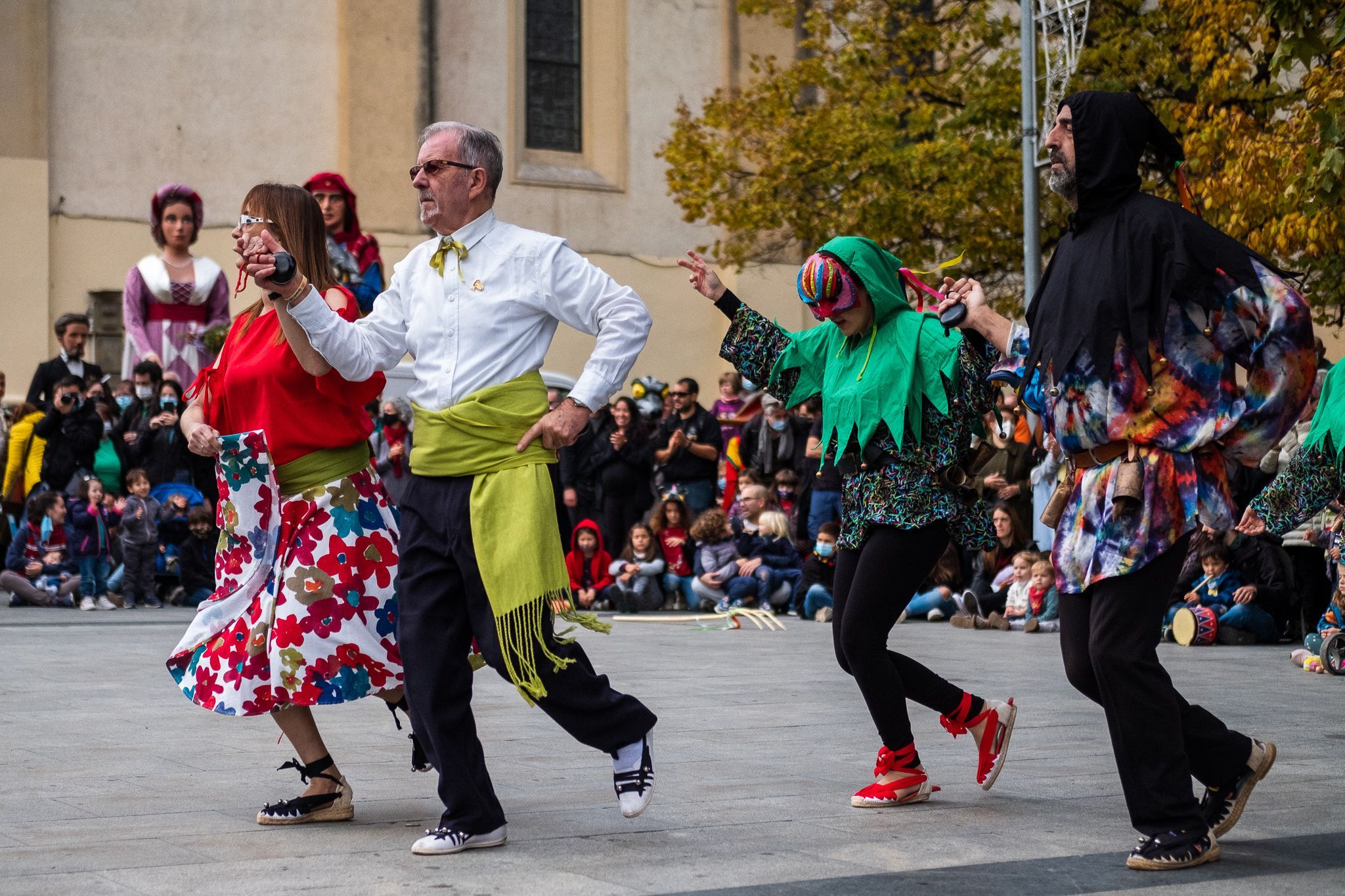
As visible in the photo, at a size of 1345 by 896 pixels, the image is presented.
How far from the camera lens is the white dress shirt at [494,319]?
5.21 m

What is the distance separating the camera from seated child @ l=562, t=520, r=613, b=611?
663 inches

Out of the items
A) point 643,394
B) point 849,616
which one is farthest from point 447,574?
point 643,394

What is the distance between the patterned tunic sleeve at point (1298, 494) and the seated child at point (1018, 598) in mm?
4492

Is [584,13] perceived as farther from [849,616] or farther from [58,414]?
[849,616]

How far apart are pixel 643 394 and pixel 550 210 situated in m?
8.28

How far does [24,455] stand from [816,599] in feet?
23.2

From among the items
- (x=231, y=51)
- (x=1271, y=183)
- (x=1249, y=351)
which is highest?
(x=231, y=51)

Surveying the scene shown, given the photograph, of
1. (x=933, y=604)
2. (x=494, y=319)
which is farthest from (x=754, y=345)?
(x=933, y=604)

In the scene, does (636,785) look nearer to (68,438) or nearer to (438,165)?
(438,165)

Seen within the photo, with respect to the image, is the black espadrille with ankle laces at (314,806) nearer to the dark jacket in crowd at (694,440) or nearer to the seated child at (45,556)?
the seated child at (45,556)

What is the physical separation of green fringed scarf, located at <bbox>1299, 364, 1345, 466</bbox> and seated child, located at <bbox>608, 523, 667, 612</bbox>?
7889mm

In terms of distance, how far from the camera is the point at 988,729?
6.12 metres

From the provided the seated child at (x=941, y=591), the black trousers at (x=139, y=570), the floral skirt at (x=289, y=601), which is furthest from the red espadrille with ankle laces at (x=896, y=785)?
the black trousers at (x=139, y=570)

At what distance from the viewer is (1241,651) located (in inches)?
473
